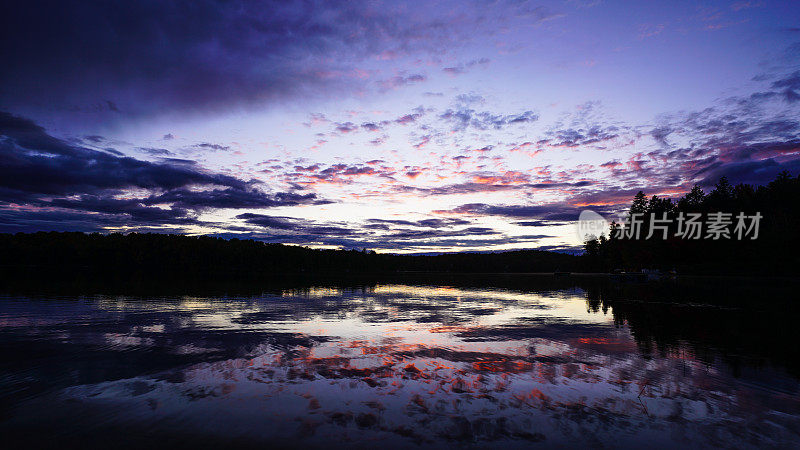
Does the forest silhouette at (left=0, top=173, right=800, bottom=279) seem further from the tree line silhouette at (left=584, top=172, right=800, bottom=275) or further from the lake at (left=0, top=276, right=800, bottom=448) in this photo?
the lake at (left=0, top=276, right=800, bottom=448)

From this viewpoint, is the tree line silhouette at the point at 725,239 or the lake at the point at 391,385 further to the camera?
the tree line silhouette at the point at 725,239

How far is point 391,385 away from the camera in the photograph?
1077cm

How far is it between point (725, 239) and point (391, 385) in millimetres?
133452

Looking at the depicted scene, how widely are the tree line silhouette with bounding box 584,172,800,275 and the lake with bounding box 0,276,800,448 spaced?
320 ft

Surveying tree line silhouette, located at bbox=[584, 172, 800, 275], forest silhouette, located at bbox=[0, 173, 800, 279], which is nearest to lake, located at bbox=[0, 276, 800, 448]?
forest silhouette, located at bbox=[0, 173, 800, 279]

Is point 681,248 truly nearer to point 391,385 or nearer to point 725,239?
point 725,239

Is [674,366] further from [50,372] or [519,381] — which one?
[50,372]

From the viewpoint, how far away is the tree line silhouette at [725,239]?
9138cm

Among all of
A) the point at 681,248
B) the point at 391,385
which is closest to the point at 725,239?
the point at 681,248

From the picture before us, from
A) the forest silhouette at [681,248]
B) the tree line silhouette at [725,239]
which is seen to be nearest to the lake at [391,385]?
the forest silhouette at [681,248]

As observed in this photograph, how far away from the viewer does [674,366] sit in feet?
43.1

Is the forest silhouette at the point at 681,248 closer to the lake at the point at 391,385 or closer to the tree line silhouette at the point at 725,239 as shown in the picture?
the tree line silhouette at the point at 725,239

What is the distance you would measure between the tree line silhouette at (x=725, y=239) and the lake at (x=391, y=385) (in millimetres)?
97575

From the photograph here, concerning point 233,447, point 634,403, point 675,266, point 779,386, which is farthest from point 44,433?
point 675,266
